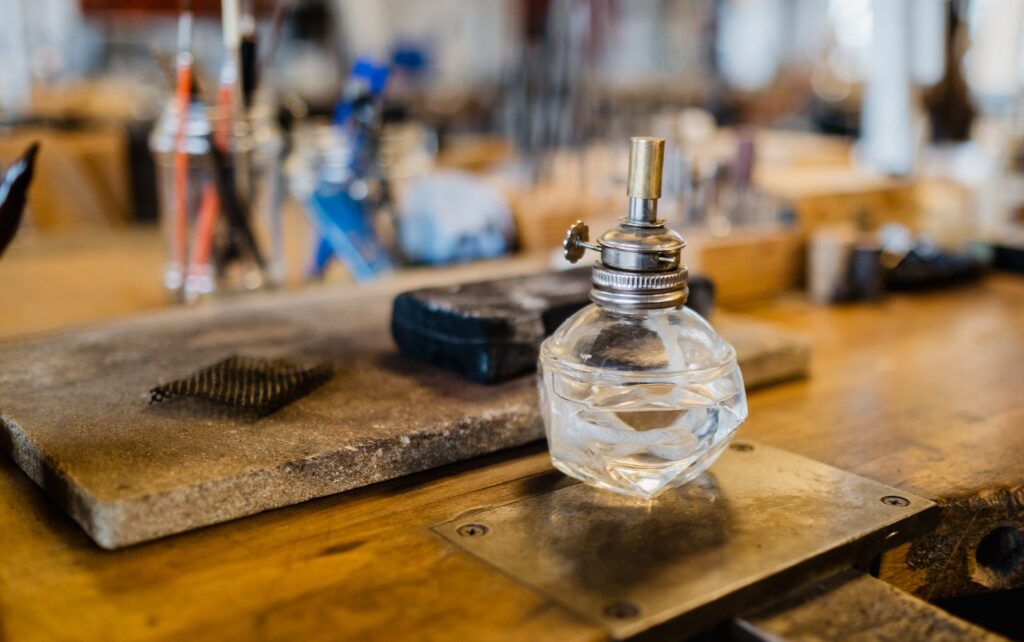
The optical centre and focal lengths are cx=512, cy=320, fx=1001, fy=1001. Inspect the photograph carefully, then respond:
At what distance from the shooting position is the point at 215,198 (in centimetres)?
121

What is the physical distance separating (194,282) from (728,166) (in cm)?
82

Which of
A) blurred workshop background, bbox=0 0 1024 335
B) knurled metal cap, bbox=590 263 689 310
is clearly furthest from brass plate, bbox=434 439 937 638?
blurred workshop background, bbox=0 0 1024 335

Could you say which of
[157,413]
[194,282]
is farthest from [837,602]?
[194,282]

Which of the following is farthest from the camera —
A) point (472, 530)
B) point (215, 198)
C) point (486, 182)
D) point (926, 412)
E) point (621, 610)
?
point (486, 182)

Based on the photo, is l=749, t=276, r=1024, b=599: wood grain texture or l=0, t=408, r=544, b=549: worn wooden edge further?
l=749, t=276, r=1024, b=599: wood grain texture

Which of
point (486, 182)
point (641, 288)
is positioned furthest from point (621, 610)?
point (486, 182)

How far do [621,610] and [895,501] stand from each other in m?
0.28

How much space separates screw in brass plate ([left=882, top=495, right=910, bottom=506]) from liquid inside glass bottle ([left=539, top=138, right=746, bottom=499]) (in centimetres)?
12

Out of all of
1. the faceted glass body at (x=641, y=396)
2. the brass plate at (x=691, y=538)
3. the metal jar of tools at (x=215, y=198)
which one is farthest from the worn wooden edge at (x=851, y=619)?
the metal jar of tools at (x=215, y=198)

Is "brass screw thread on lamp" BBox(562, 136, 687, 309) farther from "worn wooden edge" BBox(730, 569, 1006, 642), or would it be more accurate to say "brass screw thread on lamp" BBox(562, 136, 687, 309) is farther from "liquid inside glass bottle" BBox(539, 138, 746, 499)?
"worn wooden edge" BBox(730, 569, 1006, 642)

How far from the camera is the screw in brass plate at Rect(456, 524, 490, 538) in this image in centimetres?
67

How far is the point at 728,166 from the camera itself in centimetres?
156

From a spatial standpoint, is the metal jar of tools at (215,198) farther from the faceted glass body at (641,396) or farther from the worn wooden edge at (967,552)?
the worn wooden edge at (967,552)

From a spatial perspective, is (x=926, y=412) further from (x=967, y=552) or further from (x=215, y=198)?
(x=215, y=198)
